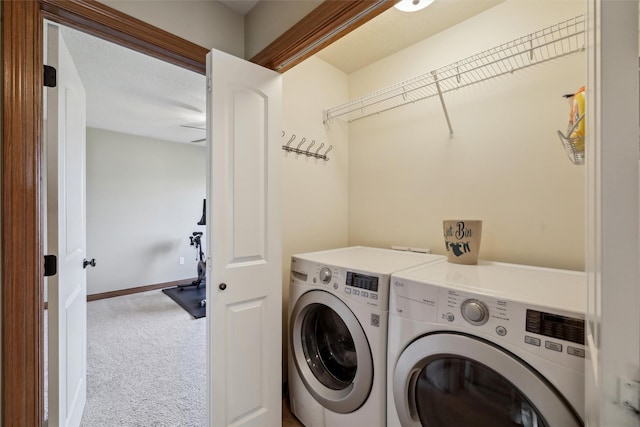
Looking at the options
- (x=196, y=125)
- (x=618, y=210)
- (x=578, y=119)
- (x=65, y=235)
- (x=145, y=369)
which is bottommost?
(x=145, y=369)

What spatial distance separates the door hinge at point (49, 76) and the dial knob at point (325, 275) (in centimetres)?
143

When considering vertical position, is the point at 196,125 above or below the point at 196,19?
above

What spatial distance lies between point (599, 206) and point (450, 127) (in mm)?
1371

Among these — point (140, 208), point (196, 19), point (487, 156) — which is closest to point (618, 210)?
point (487, 156)

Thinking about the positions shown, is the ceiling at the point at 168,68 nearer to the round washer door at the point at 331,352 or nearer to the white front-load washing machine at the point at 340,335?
the white front-load washing machine at the point at 340,335

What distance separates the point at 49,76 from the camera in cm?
111

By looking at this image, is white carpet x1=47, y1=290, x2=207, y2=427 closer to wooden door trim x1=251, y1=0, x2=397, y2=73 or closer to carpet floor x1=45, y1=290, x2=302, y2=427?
carpet floor x1=45, y1=290, x2=302, y2=427

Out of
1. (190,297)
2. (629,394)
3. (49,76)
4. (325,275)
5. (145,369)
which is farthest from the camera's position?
(190,297)

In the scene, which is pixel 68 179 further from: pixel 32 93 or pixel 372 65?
pixel 372 65

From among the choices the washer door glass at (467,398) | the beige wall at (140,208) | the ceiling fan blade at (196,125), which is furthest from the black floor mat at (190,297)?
the washer door glass at (467,398)

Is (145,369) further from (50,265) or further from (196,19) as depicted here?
(196,19)

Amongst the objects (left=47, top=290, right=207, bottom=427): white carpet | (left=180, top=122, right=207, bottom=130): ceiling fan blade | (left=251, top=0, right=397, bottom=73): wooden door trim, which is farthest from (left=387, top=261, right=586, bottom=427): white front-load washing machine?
(left=180, top=122, right=207, bottom=130): ceiling fan blade

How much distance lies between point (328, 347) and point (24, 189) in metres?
1.49

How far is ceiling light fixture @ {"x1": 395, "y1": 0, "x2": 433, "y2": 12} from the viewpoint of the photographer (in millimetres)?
1417
